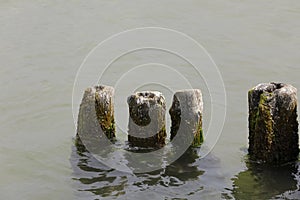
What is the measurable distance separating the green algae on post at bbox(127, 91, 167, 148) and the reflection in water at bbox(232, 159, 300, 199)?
4.17ft

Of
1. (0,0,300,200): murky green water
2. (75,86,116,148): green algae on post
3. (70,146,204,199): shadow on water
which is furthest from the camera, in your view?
(75,86,116,148): green algae on post

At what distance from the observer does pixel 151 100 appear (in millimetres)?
7805

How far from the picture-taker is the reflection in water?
7409mm

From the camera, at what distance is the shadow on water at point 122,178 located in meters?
7.62

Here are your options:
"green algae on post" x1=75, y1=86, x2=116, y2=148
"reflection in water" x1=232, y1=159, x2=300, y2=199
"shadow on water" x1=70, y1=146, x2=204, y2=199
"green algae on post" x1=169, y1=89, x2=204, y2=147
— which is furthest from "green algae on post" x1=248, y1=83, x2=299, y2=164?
"green algae on post" x1=75, y1=86, x2=116, y2=148

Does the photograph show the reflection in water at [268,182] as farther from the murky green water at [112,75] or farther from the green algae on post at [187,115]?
the green algae on post at [187,115]

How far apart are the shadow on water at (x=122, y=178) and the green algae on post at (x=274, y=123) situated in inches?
37.2

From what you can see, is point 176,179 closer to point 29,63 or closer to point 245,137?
point 245,137

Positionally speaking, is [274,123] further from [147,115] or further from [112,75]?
[112,75]

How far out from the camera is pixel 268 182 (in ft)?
25.1

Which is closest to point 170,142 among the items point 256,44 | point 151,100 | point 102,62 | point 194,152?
point 194,152

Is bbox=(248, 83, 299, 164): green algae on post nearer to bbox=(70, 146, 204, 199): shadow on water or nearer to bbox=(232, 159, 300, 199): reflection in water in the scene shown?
bbox=(232, 159, 300, 199): reflection in water

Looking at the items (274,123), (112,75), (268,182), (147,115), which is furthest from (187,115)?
(112,75)

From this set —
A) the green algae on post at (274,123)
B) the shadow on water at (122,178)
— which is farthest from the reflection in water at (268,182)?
the shadow on water at (122,178)
